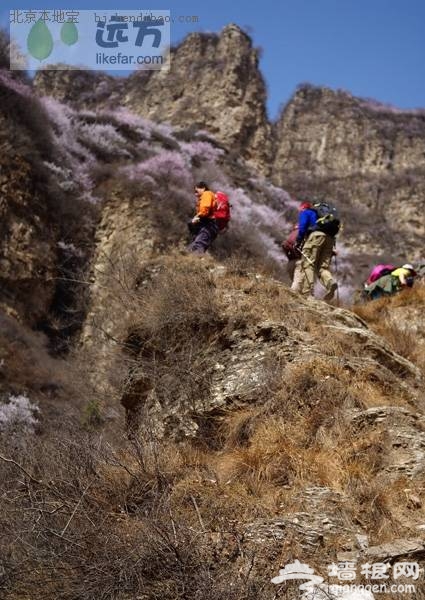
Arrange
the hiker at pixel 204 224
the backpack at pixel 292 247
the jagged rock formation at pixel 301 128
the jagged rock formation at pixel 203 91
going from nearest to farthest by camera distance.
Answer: the backpack at pixel 292 247 < the hiker at pixel 204 224 < the jagged rock formation at pixel 301 128 < the jagged rock formation at pixel 203 91

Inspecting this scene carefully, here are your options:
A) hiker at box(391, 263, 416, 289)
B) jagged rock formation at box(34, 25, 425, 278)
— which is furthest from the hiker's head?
jagged rock formation at box(34, 25, 425, 278)

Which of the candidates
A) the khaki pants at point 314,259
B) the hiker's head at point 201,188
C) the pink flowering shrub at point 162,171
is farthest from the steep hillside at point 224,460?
the pink flowering shrub at point 162,171

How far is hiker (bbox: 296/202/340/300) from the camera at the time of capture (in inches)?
366

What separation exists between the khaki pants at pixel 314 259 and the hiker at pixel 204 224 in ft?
4.40

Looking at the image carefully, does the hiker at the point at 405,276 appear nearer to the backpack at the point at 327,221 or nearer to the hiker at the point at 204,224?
the backpack at the point at 327,221

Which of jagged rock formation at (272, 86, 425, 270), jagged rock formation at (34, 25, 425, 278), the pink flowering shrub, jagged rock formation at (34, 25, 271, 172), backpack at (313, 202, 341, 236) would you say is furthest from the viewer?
jagged rock formation at (272, 86, 425, 270)

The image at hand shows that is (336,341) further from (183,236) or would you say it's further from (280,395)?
(183,236)

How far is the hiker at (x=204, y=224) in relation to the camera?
9680 mm

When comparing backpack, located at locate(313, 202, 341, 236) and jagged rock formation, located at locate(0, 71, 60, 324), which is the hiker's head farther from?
jagged rock formation, located at locate(0, 71, 60, 324)

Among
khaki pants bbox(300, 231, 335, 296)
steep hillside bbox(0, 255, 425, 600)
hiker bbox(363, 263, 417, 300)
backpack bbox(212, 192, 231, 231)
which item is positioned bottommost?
steep hillside bbox(0, 255, 425, 600)

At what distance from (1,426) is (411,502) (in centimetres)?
582

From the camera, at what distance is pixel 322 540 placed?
4570 millimetres

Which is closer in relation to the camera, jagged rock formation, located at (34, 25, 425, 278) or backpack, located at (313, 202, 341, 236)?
backpack, located at (313, 202, 341, 236)

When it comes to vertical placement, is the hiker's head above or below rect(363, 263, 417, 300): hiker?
above
